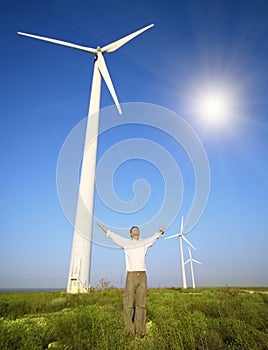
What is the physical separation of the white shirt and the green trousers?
0.19 metres

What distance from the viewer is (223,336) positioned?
5992 millimetres

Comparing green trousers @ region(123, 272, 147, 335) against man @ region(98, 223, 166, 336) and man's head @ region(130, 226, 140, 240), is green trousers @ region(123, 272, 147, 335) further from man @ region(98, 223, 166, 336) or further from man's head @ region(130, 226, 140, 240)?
man's head @ region(130, 226, 140, 240)

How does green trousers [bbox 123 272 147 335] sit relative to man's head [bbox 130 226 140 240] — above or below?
below

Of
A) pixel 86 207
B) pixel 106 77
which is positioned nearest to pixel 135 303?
pixel 86 207

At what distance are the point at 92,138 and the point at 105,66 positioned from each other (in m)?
8.13

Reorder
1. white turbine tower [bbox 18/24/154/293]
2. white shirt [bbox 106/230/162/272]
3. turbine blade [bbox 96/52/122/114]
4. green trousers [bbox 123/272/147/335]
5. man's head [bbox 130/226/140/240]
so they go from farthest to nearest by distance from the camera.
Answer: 1. turbine blade [bbox 96/52/122/114]
2. white turbine tower [bbox 18/24/154/293]
3. man's head [bbox 130/226/140/240]
4. white shirt [bbox 106/230/162/272]
5. green trousers [bbox 123/272/147/335]

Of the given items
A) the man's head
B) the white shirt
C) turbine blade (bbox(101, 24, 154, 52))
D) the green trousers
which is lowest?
the green trousers

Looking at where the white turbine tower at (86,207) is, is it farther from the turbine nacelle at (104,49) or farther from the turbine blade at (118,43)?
the turbine blade at (118,43)

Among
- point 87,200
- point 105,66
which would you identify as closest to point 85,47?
point 105,66

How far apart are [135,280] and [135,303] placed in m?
0.54

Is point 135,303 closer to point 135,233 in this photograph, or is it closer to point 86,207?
point 135,233

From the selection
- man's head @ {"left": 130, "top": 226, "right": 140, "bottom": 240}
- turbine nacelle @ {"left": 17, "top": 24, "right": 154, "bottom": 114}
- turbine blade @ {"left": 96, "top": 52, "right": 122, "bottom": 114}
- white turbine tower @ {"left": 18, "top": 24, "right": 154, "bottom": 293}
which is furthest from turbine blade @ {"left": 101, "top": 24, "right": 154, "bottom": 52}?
man's head @ {"left": 130, "top": 226, "right": 140, "bottom": 240}

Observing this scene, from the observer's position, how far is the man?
19.5ft

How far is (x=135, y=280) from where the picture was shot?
20.5ft
